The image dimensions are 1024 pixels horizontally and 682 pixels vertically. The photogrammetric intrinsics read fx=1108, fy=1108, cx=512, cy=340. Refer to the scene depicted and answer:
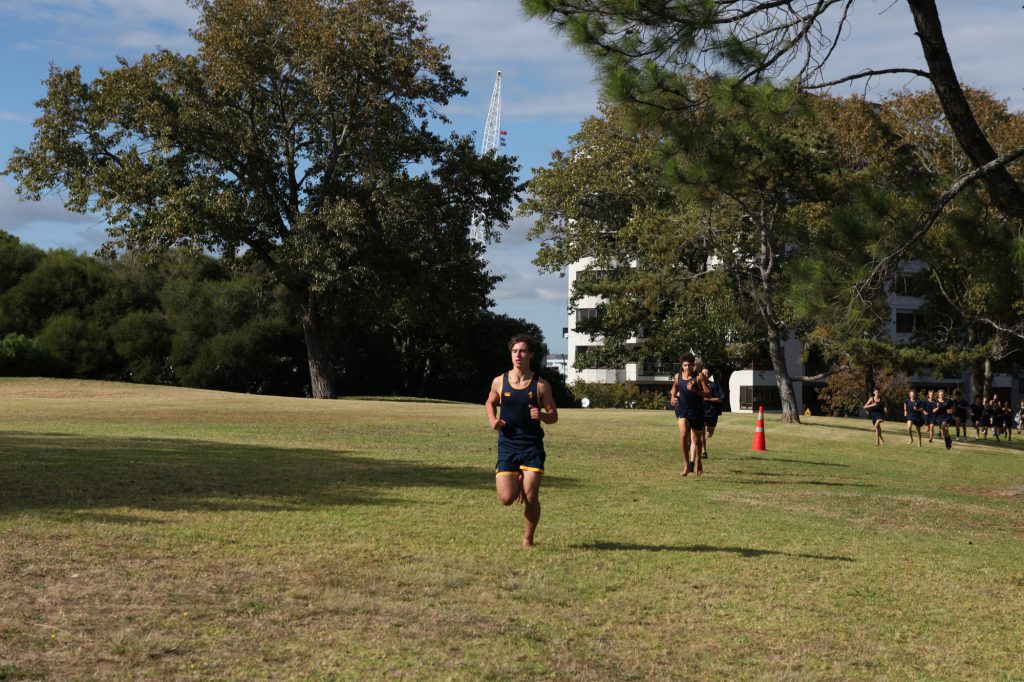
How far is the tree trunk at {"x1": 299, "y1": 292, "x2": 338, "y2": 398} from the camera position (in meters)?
42.6

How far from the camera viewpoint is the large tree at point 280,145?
37875 mm

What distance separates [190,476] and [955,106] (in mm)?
10711

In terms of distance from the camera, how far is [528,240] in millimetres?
46094

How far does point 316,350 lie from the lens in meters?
43.5

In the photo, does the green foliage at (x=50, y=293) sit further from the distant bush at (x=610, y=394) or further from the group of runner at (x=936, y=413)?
the group of runner at (x=936, y=413)

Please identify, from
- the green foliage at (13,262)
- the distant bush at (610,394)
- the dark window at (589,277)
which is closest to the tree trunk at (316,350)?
the dark window at (589,277)

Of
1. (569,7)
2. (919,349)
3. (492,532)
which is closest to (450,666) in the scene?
(492,532)

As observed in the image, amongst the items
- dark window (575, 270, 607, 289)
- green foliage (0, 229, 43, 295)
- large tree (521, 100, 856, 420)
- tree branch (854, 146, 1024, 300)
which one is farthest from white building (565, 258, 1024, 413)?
tree branch (854, 146, 1024, 300)

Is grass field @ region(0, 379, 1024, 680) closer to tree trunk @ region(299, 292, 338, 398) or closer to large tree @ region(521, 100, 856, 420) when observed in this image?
large tree @ region(521, 100, 856, 420)

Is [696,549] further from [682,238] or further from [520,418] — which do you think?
[682,238]

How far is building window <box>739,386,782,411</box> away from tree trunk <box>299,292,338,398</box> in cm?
4440

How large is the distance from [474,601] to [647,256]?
34.6 metres

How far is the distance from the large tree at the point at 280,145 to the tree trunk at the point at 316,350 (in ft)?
5.87

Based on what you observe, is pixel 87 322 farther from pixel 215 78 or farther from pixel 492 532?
pixel 492 532
